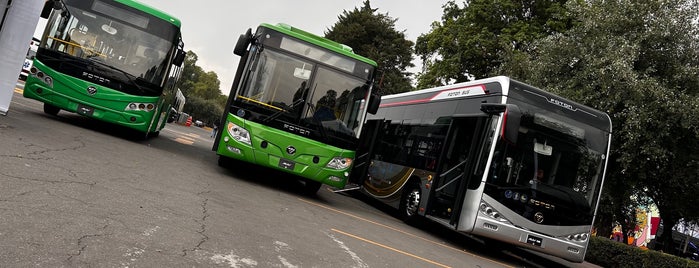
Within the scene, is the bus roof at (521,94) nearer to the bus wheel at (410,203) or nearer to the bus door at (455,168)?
the bus door at (455,168)

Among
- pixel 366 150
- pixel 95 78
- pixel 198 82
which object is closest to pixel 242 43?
pixel 95 78

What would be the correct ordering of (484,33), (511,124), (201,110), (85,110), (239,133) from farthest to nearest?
(201,110), (484,33), (85,110), (239,133), (511,124)

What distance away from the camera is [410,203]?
12938 mm

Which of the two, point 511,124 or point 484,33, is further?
point 484,33

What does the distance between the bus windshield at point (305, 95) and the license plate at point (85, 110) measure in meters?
3.93

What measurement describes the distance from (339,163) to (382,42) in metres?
43.6

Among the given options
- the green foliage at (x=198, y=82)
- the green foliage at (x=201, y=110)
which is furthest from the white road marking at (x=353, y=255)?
the green foliage at (x=198, y=82)

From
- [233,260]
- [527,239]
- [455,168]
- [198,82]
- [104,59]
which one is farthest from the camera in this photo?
[198,82]

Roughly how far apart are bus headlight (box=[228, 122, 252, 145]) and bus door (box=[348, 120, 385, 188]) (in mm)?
6598

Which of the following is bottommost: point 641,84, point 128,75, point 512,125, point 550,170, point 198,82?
point 128,75

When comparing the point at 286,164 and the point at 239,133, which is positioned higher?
the point at 239,133

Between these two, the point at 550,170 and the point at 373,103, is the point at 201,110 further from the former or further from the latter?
the point at 550,170

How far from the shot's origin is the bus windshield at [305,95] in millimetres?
10477

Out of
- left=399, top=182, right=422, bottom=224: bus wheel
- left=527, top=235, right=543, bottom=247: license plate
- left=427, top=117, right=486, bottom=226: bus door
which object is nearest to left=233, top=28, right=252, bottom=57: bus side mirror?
left=427, top=117, right=486, bottom=226: bus door
